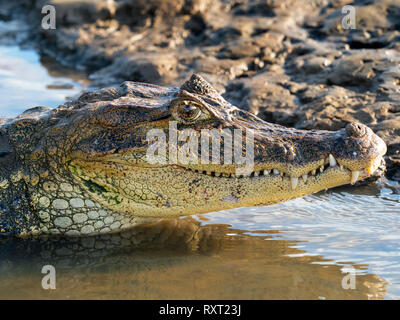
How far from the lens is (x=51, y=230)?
4.07 metres

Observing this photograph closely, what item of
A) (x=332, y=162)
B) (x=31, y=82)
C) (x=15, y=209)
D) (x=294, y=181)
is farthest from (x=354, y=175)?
(x=31, y=82)

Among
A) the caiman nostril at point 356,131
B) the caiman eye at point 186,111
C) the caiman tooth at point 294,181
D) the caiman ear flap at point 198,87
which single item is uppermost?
the caiman ear flap at point 198,87

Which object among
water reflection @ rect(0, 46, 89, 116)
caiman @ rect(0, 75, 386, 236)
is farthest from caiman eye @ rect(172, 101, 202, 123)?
water reflection @ rect(0, 46, 89, 116)

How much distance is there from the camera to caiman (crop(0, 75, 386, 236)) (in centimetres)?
364

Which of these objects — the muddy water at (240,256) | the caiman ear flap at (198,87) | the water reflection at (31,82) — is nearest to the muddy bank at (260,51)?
the water reflection at (31,82)

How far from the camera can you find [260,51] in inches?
313

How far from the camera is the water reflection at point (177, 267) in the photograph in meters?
3.39

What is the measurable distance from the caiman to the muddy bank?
2.05 m

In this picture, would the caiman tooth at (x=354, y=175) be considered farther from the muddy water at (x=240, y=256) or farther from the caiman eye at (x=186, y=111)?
the caiman eye at (x=186, y=111)

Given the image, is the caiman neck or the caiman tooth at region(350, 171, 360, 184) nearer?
the caiman tooth at region(350, 171, 360, 184)

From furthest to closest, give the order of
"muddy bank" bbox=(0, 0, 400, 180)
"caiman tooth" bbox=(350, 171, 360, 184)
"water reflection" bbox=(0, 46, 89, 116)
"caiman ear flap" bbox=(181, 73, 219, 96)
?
1. "water reflection" bbox=(0, 46, 89, 116)
2. "muddy bank" bbox=(0, 0, 400, 180)
3. "caiman ear flap" bbox=(181, 73, 219, 96)
4. "caiman tooth" bbox=(350, 171, 360, 184)

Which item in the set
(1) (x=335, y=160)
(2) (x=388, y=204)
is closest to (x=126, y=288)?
(1) (x=335, y=160)

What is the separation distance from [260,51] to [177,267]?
16.4 ft

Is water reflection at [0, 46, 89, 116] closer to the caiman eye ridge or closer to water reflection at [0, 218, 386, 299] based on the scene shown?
water reflection at [0, 218, 386, 299]
